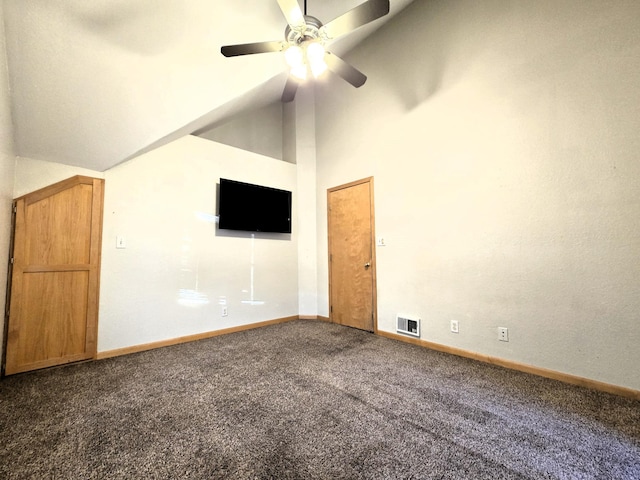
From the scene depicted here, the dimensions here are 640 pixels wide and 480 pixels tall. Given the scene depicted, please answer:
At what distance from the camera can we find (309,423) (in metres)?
1.54

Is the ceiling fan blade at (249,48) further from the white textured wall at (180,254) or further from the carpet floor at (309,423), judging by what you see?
the carpet floor at (309,423)

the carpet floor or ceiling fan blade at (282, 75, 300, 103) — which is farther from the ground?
ceiling fan blade at (282, 75, 300, 103)

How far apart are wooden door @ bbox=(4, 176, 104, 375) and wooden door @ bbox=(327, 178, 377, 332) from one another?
111 inches

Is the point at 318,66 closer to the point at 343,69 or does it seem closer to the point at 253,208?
the point at 343,69

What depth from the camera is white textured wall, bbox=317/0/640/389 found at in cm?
190

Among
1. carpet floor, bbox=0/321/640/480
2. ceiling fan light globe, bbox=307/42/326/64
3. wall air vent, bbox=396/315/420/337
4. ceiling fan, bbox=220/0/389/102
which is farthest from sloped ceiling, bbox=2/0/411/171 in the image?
wall air vent, bbox=396/315/420/337

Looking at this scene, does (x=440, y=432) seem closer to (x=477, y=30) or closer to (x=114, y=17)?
(x=114, y=17)

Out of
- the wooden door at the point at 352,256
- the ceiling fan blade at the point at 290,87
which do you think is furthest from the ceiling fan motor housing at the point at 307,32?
the wooden door at the point at 352,256

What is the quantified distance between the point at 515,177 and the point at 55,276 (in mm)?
4317

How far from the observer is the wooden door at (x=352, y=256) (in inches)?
Answer: 139

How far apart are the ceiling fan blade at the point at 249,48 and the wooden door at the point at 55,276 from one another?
196 cm

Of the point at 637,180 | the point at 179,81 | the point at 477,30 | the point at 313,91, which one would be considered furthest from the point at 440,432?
the point at 313,91

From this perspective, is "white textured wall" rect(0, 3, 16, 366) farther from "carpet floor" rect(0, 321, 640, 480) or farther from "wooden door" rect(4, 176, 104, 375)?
"carpet floor" rect(0, 321, 640, 480)

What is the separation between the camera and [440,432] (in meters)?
1.46
